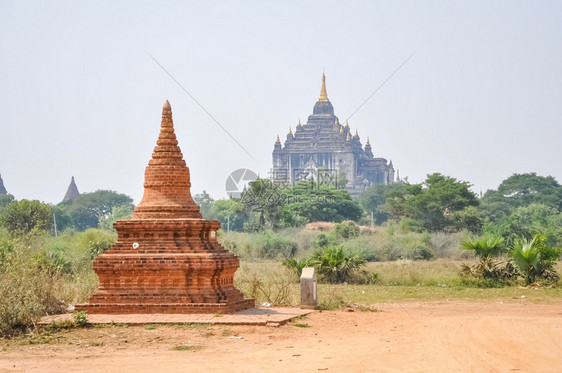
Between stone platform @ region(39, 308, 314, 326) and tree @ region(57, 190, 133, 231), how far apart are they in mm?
63461

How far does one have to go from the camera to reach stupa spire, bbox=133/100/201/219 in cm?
1641

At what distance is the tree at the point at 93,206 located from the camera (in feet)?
259

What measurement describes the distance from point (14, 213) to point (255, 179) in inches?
820

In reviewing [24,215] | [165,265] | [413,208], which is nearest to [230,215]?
[413,208]

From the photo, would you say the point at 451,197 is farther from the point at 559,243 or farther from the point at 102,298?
the point at 102,298

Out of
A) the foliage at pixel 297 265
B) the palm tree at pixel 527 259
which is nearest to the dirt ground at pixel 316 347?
the palm tree at pixel 527 259

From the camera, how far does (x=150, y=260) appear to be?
1573 centimetres

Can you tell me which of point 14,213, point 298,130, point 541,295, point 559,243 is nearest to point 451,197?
point 559,243

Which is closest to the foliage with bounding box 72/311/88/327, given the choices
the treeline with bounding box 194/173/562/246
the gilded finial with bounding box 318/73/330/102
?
the treeline with bounding box 194/173/562/246

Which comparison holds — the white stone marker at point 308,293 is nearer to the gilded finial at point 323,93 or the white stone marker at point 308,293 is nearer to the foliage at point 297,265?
the foliage at point 297,265

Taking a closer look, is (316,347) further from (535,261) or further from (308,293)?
(535,261)

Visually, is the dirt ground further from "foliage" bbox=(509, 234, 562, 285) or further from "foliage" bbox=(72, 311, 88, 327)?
"foliage" bbox=(509, 234, 562, 285)

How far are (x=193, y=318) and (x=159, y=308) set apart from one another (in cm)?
95

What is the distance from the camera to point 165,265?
51.4 feet
